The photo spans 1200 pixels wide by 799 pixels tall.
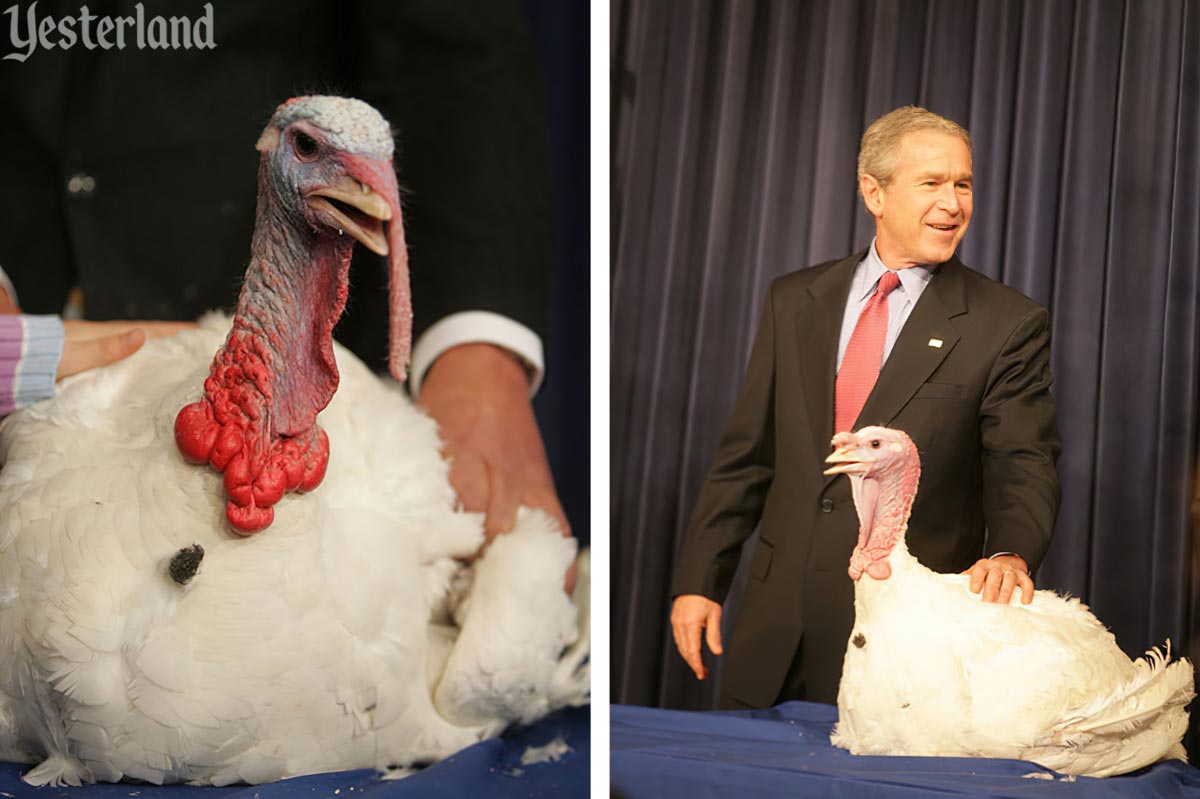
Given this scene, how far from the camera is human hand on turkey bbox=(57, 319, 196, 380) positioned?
5.03 ft

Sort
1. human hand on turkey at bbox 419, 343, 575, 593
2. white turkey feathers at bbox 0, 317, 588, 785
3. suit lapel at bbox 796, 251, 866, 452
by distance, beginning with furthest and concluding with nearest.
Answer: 1. human hand on turkey at bbox 419, 343, 575, 593
2. suit lapel at bbox 796, 251, 866, 452
3. white turkey feathers at bbox 0, 317, 588, 785

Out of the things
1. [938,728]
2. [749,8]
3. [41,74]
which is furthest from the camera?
[749,8]

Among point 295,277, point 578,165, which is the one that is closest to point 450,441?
point 295,277

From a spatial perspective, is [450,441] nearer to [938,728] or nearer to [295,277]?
[295,277]

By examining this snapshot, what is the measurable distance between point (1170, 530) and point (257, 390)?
125 centimetres

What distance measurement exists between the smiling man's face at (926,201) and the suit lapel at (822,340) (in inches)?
2.4

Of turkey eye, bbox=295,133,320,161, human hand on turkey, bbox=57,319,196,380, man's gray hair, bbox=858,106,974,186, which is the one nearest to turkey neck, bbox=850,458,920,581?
man's gray hair, bbox=858,106,974,186

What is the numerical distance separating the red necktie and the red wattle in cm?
73

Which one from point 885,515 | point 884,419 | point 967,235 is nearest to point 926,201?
point 967,235

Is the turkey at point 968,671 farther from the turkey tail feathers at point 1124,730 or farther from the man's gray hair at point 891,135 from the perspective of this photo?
the man's gray hair at point 891,135

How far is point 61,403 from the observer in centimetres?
149

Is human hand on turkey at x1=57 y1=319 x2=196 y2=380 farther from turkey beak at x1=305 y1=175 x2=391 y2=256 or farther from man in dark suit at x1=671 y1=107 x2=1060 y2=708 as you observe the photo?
man in dark suit at x1=671 y1=107 x2=1060 y2=708

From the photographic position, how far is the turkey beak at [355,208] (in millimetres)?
1417

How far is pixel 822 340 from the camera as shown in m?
1.60
